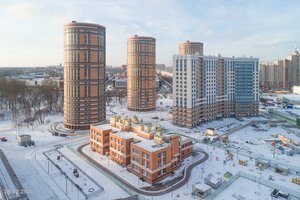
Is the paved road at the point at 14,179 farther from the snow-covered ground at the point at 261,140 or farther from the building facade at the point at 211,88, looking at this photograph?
the building facade at the point at 211,88

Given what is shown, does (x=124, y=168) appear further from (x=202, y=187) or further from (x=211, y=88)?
(x=211, y=88)

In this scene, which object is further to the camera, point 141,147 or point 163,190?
point 141,147

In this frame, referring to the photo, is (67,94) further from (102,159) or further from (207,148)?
(207,148)

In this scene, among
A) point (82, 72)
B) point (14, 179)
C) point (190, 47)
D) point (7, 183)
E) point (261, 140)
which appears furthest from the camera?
point (190, 47)

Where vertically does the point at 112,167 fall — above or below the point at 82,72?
below

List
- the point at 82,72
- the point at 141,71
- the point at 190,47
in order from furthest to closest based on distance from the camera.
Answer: the point at 190,47
the point at 141,71
the point at 82,72

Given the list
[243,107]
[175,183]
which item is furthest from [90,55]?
[243,107]

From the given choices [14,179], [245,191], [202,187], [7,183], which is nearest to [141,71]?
[14,179]

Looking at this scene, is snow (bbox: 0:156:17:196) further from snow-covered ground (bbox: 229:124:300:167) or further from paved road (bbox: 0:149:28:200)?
snow-covered ground (bbox: 229:124:300:167)
